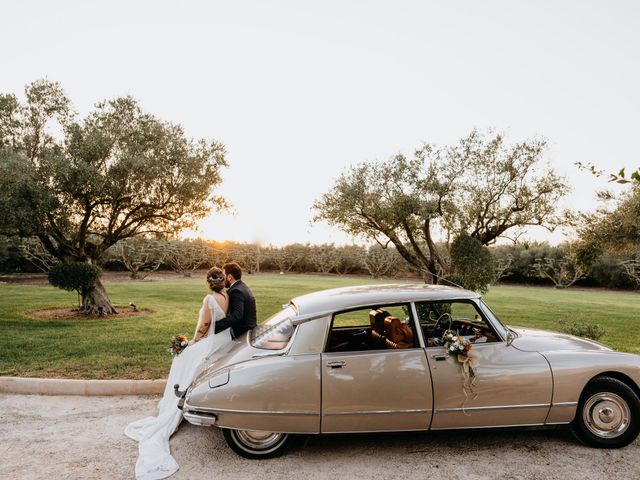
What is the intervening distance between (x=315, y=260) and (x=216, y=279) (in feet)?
138

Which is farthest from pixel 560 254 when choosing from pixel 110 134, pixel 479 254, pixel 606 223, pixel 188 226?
pixel 110 134

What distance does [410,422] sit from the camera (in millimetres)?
4422

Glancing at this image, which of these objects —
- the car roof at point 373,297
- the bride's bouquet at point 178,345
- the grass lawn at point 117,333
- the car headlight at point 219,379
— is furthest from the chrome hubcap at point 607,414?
the grass lawn at point 117,333

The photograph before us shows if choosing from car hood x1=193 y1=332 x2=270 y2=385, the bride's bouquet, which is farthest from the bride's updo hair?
car hood x1=193 y1=332 x2=270 y2=385

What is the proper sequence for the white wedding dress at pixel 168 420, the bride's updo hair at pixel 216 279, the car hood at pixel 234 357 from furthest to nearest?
the bride's updo hair at pixel 216 279 → the car hood at pixel 234 357 → the white wedding dress at pixel 168 420

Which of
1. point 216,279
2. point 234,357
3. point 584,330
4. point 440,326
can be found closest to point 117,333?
point 216,279

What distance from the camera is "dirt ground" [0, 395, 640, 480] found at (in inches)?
164

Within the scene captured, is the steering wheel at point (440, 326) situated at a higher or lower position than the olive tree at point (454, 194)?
lower

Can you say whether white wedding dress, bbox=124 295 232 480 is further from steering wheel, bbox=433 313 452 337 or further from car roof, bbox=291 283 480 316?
steering wheel, bbox=433 313 452 337

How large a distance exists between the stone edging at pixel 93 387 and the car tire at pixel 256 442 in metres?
2.52

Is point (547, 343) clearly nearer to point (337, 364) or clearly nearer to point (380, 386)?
point (380, 386)

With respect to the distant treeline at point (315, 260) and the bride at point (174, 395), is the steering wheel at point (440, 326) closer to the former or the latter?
the bride at point (174, 395)

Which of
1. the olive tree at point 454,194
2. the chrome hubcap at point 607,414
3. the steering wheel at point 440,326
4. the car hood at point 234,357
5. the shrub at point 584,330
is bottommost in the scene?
the chrome hubcap at point 607,414

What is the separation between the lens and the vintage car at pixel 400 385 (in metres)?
4.32
